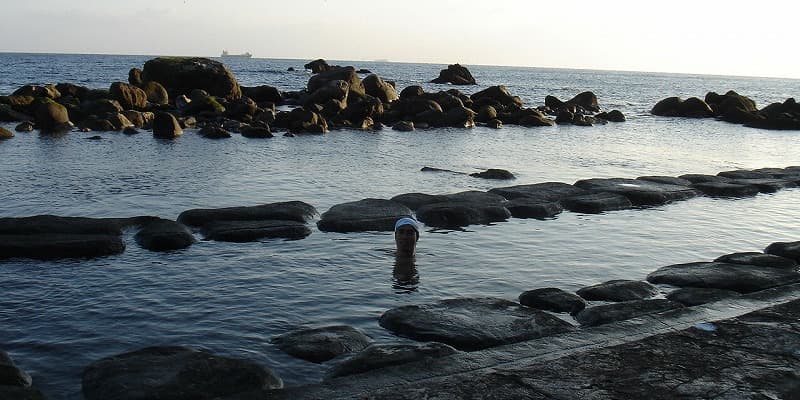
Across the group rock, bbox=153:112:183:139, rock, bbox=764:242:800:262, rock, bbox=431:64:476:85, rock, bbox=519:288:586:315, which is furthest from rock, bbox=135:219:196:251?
rock, bbox=431:64:476:85

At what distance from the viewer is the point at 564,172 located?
2534 cm

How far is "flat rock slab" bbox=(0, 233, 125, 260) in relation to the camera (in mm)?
12086

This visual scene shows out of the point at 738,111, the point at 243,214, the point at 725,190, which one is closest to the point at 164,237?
the point at 243,214

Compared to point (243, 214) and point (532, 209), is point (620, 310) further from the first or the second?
point (243, 214)

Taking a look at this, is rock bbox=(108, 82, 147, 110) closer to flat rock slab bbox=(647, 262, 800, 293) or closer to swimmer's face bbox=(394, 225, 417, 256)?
swimmer's face bbox=(394, 225, 417, 256)

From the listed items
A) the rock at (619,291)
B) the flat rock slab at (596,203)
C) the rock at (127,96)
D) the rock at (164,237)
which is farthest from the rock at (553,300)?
the rock at (127,96)

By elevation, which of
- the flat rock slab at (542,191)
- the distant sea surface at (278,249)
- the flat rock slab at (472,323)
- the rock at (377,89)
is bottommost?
the distant sea surface at (278,249)

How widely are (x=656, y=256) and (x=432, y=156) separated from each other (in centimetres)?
1598

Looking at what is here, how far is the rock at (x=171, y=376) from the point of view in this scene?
22.3 feet

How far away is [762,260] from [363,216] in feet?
23.7

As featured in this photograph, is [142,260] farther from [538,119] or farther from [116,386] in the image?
[538,119]

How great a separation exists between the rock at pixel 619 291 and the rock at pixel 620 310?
22.8 inches

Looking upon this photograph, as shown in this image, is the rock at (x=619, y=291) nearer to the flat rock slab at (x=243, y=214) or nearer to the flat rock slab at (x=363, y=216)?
the flat rock slab at (x=363, y=216)

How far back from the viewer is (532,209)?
1662 cm
